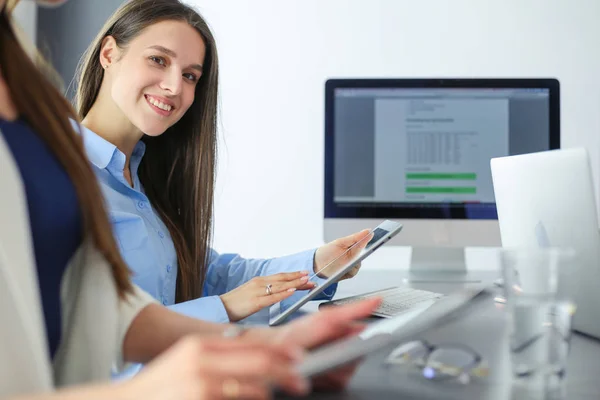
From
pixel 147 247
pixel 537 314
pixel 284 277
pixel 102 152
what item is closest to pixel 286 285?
pixel 284 277

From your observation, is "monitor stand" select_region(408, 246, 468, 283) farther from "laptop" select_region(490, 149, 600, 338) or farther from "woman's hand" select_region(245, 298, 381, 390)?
"woman's hand" select_region(245, 298, 381, 390)

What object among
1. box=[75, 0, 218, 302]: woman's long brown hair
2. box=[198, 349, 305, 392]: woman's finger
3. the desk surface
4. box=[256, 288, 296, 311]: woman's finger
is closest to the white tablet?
box=[256, 288, 296, 311]: woman's finger

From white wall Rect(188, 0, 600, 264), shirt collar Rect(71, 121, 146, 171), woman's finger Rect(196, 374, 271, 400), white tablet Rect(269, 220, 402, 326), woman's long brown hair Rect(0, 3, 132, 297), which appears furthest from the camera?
white wall Rect(188, 0, 600, 264)

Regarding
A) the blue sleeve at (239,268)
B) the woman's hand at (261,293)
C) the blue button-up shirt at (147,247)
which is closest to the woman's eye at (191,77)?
the blue button-up shirt at (147,247)

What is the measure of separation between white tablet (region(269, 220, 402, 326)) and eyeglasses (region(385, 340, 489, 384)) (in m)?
0.29

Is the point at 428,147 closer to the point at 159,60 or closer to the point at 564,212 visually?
the point at 159,60

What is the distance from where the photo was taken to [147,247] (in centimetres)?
131

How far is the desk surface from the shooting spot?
67 centimetres

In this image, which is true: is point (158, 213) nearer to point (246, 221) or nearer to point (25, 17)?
point (246, 221)

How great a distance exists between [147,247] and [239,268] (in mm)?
319

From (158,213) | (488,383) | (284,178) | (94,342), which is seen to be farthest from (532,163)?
(284,178)

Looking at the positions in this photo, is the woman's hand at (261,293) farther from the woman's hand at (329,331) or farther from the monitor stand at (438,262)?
the monitor stand at (438,262)

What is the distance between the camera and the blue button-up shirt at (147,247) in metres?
1.24

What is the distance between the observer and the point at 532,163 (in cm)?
102
